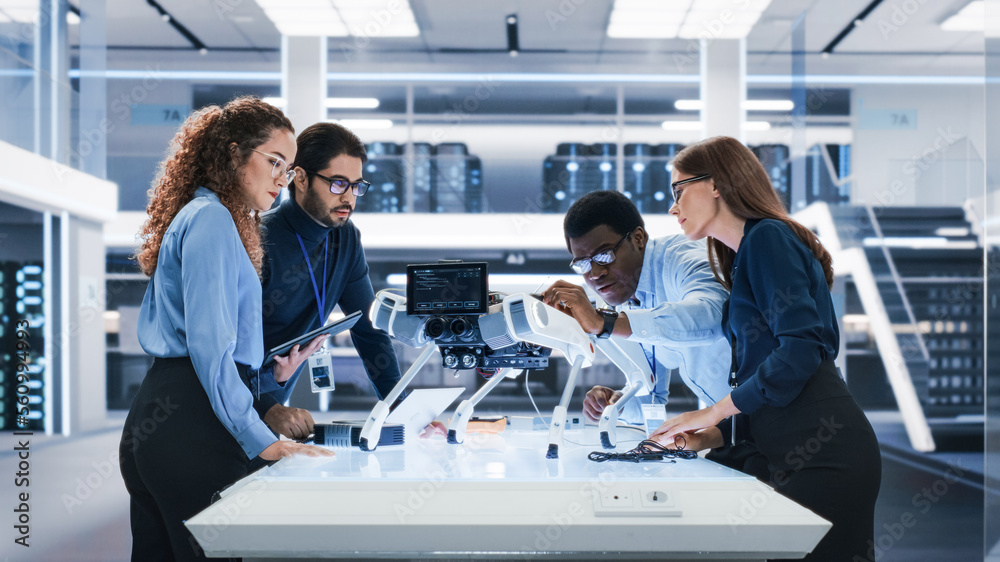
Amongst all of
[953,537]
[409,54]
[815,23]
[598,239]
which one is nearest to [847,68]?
[815,23]

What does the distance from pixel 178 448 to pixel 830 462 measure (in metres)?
1.21

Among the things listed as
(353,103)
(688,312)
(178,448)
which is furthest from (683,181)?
(353,103)

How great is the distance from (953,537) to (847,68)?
7.41 m

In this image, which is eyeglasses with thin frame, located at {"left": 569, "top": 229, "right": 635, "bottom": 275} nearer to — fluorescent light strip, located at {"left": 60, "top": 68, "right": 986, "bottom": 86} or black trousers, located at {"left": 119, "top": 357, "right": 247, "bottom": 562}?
black trousers, located at {"left": 119, "top": 357, "right": 247, "bottom": 562}

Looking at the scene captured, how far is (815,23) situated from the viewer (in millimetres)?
7715

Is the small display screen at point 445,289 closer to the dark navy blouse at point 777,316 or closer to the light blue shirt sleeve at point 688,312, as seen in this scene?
the light blue shirt sleeve at point 688,312

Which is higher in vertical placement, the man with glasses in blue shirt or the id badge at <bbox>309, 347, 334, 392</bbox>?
the man with glasses in blue shirt

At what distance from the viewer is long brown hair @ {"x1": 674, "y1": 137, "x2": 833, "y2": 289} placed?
1.45 meters

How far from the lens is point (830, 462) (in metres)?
1.29

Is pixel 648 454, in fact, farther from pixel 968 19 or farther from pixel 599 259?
pixel 968 19

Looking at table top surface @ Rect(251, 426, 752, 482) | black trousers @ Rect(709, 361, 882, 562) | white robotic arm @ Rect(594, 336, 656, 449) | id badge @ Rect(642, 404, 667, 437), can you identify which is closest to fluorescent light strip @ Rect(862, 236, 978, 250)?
white robotic arm @ Rect(594, 336, 656, 449)

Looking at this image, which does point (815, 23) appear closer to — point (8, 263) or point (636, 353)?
point (636, 353)

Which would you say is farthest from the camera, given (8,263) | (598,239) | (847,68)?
(847,68)

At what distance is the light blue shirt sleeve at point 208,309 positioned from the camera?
1271 millimetres
